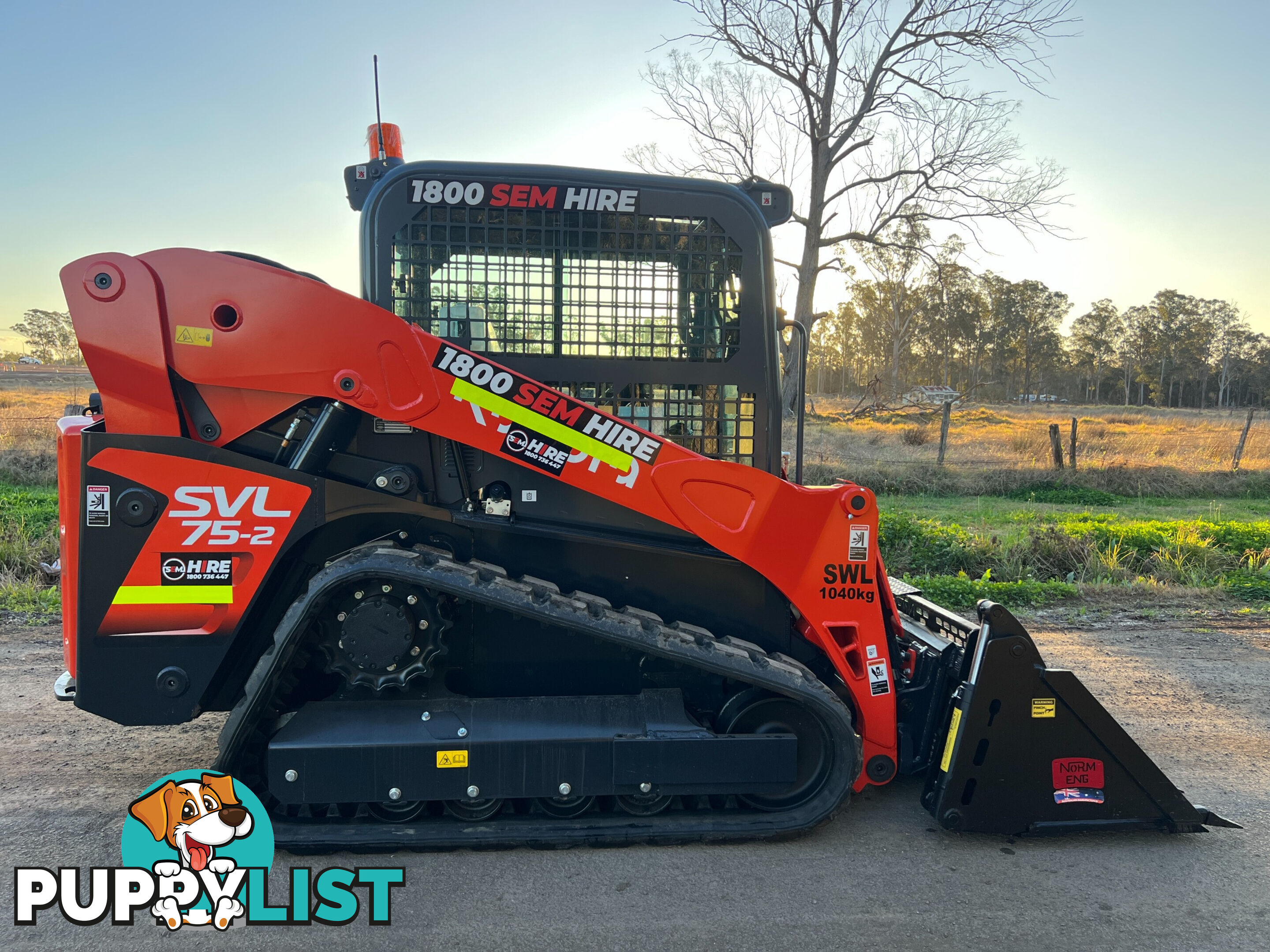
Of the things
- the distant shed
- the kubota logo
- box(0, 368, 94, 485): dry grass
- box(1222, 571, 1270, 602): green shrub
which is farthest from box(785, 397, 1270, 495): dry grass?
the distant shed

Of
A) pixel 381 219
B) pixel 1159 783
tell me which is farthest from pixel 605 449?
pixel 1159 783

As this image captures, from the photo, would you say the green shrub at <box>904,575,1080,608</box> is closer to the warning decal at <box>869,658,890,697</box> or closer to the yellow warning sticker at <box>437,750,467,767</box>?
the warning decal at <box>869,658,890,697</box>

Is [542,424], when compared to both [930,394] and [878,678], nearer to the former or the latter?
[878,678]

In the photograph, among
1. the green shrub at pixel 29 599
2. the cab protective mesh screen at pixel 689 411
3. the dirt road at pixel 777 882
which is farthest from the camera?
the green shrub at pixel 29 599

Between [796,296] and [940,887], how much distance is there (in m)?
14.7

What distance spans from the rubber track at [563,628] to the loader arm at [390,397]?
0.29 m

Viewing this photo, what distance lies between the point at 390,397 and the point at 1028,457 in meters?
14.3

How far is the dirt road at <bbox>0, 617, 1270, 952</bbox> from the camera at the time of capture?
2.74m

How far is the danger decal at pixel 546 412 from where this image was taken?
3.23 m

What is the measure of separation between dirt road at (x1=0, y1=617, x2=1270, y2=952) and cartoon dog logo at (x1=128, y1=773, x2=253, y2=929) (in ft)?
0.62

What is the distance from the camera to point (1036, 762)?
335cm

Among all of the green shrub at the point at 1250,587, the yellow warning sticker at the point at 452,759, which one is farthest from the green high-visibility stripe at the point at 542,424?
the green shrub at the point at 1250,587

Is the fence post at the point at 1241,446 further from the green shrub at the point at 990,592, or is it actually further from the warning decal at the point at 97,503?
the warning decal at the point at 97,503

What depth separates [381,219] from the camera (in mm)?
3566
